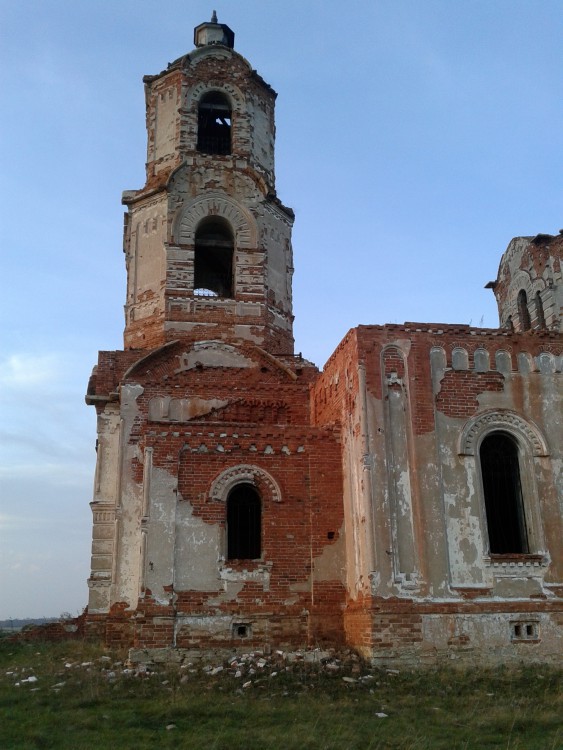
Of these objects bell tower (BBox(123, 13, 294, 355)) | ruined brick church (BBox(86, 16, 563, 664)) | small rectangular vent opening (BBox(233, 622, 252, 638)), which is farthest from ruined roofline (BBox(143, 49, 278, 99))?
small rectangular vent opening (BBox(233, 622, 252, 638))

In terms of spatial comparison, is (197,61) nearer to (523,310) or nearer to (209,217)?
(209,217)

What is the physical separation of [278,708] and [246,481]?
5601 mm

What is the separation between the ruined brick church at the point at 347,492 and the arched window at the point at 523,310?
0.34 meters

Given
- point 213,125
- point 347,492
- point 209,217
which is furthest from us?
point 213,125

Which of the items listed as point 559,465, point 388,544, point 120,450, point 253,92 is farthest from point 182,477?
point 253,92

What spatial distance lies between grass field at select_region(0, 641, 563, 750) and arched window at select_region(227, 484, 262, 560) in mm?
2277

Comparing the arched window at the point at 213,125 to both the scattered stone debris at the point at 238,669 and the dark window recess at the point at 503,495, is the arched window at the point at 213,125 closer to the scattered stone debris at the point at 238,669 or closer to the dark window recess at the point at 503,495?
the dark window recess at the point at 503,495

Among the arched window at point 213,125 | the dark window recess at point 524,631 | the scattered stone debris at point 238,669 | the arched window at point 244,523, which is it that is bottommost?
the scattered stone debris at point 238,669

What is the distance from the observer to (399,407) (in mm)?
13820

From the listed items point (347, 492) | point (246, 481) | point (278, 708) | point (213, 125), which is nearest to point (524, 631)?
point (347, 492)

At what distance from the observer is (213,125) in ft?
73.6

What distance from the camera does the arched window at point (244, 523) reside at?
14.7 m

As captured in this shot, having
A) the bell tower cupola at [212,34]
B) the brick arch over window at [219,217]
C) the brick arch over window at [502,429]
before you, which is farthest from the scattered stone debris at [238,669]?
the bell tower cupola at [212,34]

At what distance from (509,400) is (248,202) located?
956 cm
